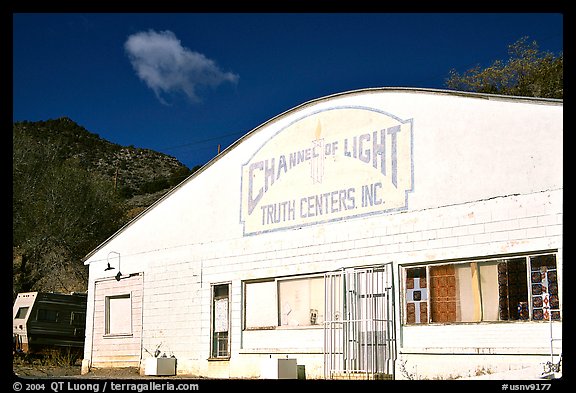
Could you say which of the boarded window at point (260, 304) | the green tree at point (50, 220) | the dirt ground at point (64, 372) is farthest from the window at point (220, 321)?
the green tree at point (50, 220)

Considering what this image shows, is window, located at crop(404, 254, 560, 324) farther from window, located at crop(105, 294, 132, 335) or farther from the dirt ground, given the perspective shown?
window, located at crop(105, 294, 132, 335)

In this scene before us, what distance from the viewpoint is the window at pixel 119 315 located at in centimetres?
2205

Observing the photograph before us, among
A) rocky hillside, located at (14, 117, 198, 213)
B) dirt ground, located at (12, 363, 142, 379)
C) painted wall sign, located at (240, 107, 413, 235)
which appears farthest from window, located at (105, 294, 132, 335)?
rocky hillside, located at (14, 117, 198, 213)

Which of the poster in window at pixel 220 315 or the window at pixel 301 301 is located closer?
the window at pixel 301 301

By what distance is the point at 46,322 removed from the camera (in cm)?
2580

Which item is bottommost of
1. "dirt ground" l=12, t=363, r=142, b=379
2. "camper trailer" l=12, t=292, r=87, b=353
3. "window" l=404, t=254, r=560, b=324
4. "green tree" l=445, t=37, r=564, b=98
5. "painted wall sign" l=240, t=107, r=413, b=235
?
"dirt ground" l=12, t=363, r=142, b=379

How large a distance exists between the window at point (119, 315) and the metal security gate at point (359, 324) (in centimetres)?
797

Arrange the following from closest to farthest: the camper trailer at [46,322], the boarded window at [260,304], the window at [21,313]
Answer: the boarded window at [260,304] → the camper trailer at [46,322] → the window at [21,313]

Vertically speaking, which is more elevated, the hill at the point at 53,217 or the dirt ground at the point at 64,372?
the hill at the point at 53,217

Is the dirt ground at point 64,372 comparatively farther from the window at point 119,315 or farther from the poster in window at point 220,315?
the poster in window at point 220,315

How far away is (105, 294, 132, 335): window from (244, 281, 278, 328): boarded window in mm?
5016

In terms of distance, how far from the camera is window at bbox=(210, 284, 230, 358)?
1903 centimetres
